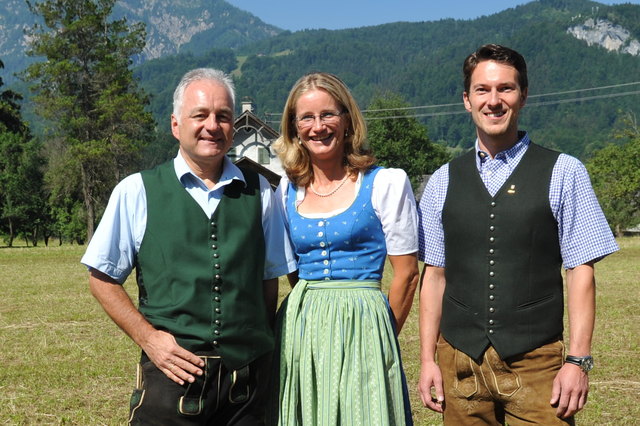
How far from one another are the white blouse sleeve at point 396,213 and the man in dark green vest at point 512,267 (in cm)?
19

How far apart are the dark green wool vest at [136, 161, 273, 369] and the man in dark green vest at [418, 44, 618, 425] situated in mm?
817

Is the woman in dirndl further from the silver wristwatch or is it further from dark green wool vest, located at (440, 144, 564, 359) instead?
the silver wristwatch

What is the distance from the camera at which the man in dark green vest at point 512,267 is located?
117 inches

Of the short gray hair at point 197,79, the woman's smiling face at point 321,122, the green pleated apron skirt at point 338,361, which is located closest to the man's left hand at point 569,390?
the green pleated apron skirt at point 338,361

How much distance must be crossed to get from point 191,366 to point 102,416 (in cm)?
339

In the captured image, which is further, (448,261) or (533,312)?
(448,261)

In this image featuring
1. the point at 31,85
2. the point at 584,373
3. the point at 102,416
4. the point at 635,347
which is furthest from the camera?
the point at 31,85

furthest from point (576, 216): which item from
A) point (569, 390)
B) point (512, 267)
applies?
point (569, 390)

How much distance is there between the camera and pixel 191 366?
2.96m

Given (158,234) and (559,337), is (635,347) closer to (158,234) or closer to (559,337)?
(559,337)

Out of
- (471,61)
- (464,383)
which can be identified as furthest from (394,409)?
(471,61)

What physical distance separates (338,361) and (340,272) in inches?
15.0

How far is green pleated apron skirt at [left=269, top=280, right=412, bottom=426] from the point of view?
3.21m

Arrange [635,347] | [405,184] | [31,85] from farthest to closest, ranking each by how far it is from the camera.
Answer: [31,85] → [635,347] → [405,184]
